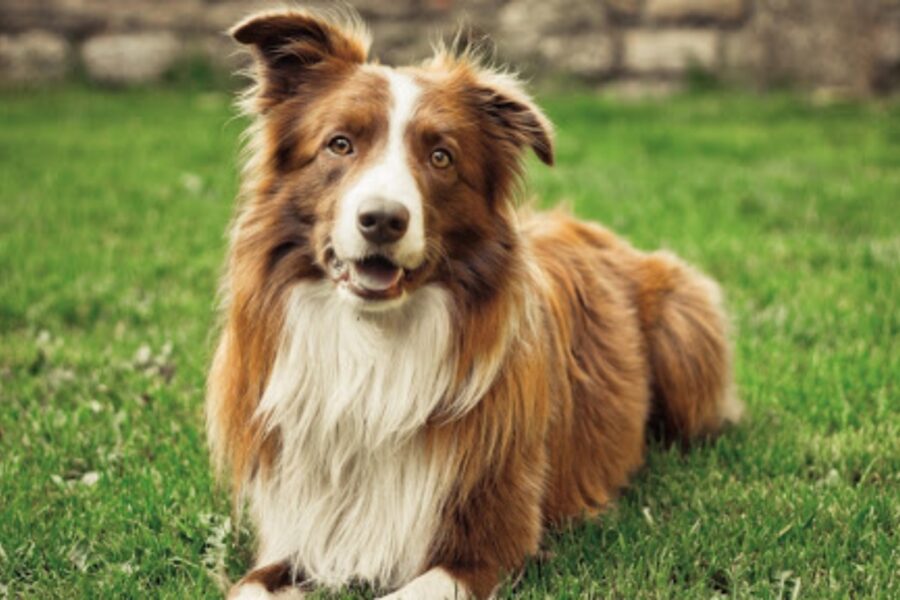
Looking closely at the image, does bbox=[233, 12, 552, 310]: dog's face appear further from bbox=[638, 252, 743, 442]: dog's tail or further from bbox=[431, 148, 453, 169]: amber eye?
bbox=[638, 252, 743, 442]: dog's tail

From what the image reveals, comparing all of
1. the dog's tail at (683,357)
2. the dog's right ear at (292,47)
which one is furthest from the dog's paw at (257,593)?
the dog's tail at (683,357)

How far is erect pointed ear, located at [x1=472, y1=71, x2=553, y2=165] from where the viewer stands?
391cm

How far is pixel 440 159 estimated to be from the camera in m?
3.70

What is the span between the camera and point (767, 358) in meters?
5.89

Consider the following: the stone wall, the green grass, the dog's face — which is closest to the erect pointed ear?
the dog's face

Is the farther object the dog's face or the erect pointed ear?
the erect pointed ear

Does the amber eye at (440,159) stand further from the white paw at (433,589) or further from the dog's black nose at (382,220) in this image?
the white paw at (433,589)

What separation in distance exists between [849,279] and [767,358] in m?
1.29

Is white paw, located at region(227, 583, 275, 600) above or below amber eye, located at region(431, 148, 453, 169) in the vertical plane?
below

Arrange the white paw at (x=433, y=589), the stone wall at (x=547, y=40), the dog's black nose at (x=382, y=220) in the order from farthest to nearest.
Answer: the stone wall at (x=547, y=40) → the white paw at (x=433, y=589) → the dog's black nose at (x=382, y=220)

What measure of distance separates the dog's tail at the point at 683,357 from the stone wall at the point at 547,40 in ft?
26.9

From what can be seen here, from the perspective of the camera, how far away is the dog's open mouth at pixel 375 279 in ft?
11.7

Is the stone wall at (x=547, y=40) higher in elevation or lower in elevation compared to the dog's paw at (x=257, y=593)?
higher

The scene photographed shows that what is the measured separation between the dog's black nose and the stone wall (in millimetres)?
9624
